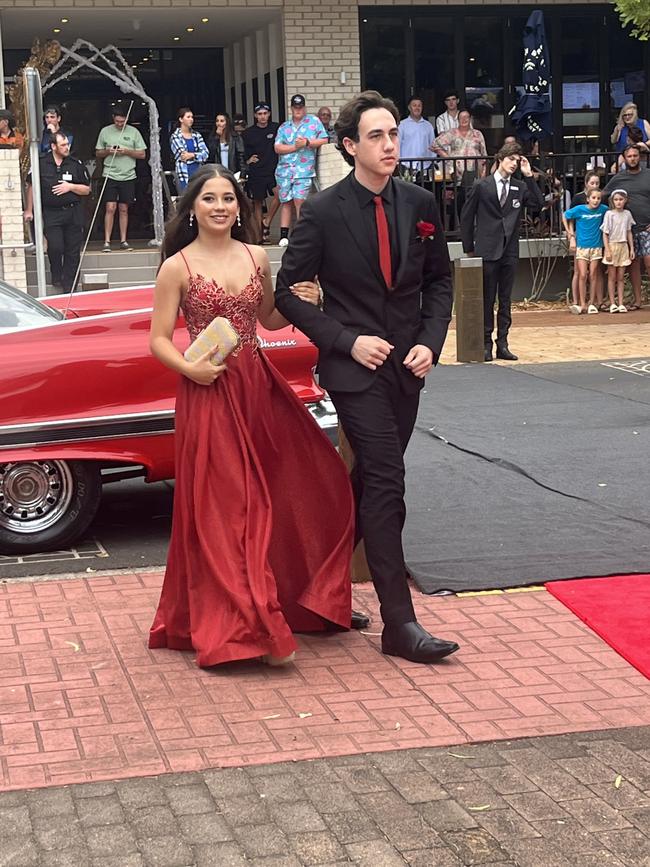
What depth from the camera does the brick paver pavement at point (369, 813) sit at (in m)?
3.95

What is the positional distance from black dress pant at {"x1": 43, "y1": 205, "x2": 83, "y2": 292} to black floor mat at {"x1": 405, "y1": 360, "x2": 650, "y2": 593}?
678 centimetres

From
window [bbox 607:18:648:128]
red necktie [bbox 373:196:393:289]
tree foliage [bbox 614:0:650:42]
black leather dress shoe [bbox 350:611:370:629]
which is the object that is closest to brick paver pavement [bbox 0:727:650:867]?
black leather dress shoe [bbox 350:611:370:629]

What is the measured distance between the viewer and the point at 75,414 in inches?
287

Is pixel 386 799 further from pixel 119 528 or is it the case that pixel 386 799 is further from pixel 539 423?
pixel 539 423

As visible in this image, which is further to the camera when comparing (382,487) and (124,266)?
(124,266)

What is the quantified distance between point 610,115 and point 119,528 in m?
19.3

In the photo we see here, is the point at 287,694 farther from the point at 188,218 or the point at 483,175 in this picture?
the point at 483,175

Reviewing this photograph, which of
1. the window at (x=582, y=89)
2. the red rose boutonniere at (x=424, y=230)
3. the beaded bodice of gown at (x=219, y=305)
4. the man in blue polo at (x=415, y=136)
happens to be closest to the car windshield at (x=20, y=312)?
the beaded bodice of gown at (x=219, y=305)

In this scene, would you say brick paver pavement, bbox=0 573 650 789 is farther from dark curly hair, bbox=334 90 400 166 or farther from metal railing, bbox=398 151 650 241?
metal railing, bbox=398 151 650 241

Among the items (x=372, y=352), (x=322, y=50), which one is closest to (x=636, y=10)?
(x=322, y=50)

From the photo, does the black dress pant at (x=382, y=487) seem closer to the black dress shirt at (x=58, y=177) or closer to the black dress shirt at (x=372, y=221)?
the black dress shirt at (x=372, y=221)

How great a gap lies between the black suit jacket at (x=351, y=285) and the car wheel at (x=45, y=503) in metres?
2.18

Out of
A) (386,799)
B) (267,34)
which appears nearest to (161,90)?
(267,34)

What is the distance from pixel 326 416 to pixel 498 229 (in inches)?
294
